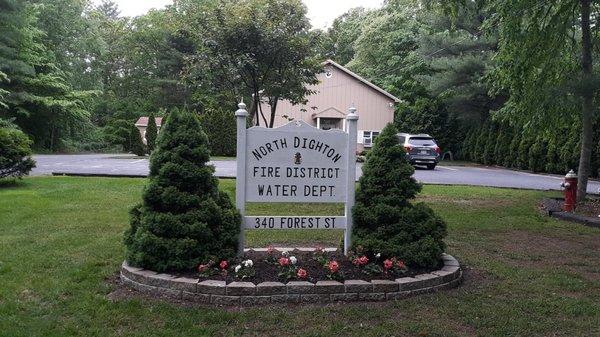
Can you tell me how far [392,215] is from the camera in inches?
200

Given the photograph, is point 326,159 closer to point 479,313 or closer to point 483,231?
point 479,313

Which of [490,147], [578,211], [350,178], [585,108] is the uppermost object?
[585,108]

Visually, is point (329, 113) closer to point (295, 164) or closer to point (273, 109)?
point (273, 109)

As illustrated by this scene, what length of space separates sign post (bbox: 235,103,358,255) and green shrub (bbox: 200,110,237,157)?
23050 mm

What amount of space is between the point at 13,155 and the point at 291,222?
29.2 ft

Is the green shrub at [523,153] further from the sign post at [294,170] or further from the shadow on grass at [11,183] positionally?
the sign post at [294,170]

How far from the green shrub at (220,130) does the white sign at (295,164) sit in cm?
2306

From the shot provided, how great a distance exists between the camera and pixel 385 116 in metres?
33.0

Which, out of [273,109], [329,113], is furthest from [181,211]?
[329,113]

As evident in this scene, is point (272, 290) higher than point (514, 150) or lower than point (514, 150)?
lower

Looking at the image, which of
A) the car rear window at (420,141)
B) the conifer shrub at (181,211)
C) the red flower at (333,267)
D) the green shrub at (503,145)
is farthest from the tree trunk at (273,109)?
the green shrub at (503,145)

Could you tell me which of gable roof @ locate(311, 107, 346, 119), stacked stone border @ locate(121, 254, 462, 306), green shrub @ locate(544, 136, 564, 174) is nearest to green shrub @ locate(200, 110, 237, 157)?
gable roof @ locate(311, 107, 346, 119)

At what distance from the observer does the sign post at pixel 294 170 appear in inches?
202

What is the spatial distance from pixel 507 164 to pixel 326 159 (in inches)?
908
